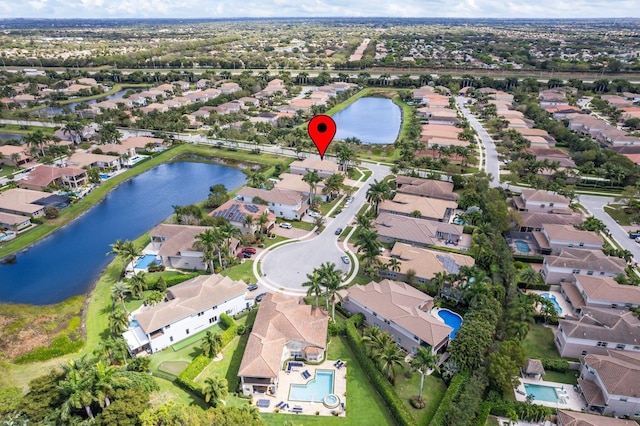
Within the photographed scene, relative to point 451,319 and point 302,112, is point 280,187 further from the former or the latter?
point 302,112

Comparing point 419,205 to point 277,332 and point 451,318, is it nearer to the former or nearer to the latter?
point 451,318

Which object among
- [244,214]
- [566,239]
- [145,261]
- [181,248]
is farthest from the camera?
[244,214]

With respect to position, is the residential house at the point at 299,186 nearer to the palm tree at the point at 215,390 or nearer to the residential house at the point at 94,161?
the residential house at the point at 94,161

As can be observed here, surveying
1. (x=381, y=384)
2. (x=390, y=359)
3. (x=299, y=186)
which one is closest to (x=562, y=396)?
(x=390, y=359)

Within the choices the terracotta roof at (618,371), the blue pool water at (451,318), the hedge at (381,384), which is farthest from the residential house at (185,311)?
the terracotta roof at (618,371)

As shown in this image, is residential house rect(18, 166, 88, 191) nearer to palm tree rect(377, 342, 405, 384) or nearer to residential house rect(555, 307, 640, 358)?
palm tree rect(377, 342, 405, 384)

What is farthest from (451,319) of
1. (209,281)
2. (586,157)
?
(586,157)

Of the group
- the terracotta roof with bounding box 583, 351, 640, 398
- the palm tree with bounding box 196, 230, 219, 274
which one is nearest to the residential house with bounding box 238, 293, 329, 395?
the palm tree with bounding box 196, 230, 219, 274
